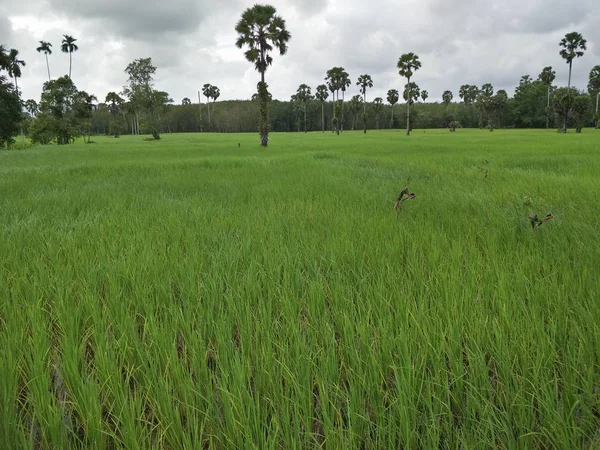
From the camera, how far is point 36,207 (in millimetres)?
5117

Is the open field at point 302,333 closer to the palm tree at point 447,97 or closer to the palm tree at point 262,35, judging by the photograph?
the palm tree at point 262,35

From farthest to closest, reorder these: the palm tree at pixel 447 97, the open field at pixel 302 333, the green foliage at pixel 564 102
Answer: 1. the palm tree at pixel 447 97
2. the green foliage at pixel 564 102
3. the open field at pixel 302 333

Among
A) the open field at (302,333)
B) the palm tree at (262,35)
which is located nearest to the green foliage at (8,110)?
the palm tree at (262,35)

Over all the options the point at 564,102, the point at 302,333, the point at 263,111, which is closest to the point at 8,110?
the point at 263,111

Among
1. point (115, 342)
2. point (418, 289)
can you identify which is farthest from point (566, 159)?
point (115, 342)

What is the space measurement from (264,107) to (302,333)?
2607 centimetres

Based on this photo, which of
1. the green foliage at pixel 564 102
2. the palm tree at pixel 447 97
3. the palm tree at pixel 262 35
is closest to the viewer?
the palm tree at pixel 262 35

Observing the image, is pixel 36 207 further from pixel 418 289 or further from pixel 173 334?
pixel 418 289

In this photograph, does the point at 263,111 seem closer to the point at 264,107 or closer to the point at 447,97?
the point at 264,107

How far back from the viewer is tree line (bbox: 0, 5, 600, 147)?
86.8 ft

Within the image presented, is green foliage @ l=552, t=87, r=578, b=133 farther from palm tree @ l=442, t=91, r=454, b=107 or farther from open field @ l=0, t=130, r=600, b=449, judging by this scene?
palm tree @ l=442, t=91, r=454, b=107

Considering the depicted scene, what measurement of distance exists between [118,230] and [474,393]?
12.5 ft

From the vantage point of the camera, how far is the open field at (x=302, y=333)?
1155mm

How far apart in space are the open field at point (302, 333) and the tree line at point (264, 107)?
24066 mm
